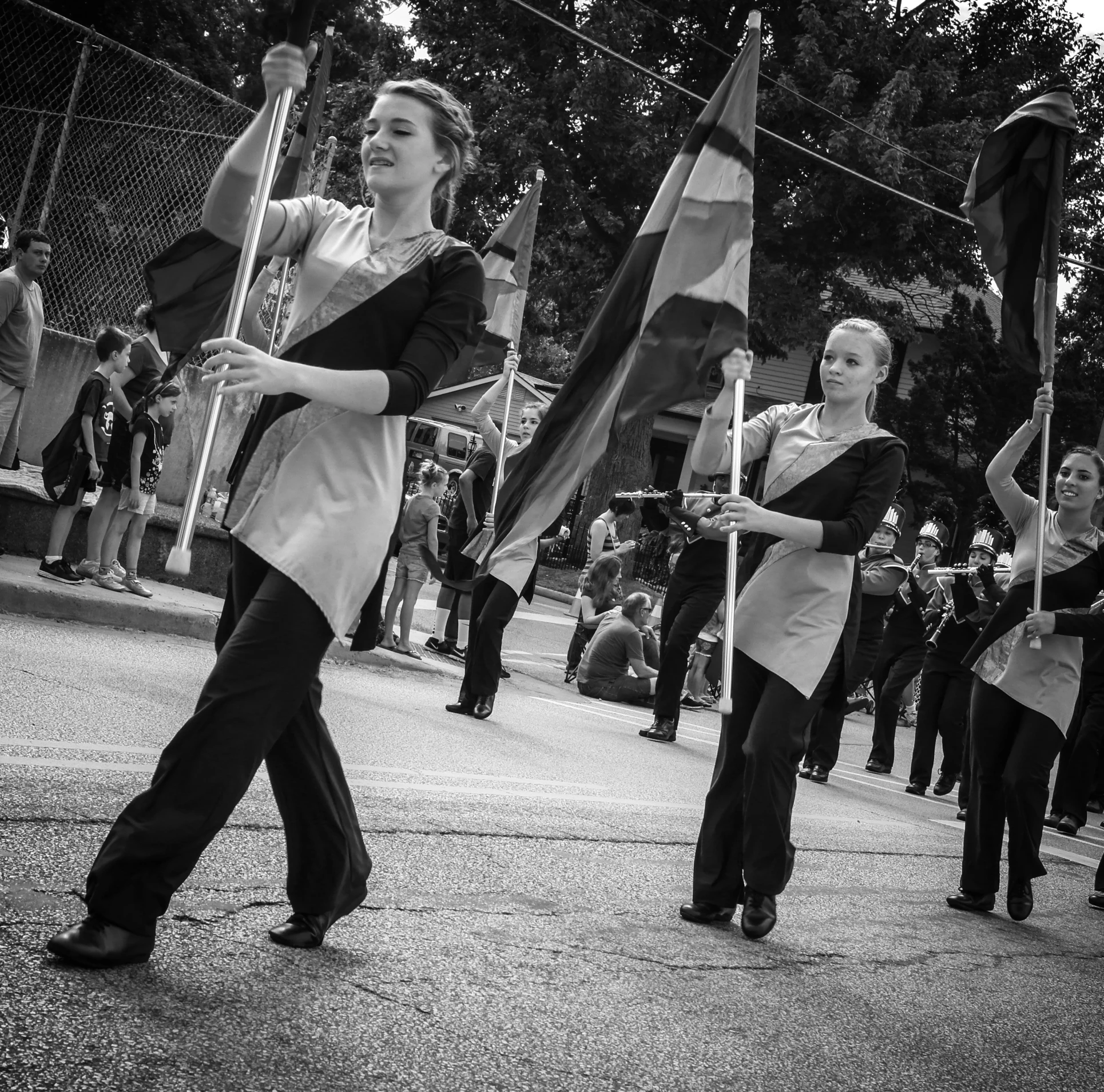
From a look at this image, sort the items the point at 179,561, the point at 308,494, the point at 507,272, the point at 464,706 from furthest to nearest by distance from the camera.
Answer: the point at 507,272 → the point at 464,706 → the point at 308,494 → the point at 179,561

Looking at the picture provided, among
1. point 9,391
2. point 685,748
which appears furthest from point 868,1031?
point 9,391

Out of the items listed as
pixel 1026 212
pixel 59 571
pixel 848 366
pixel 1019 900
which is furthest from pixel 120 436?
pixel 1019 900

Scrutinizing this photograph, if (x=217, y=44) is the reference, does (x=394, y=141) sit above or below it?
below

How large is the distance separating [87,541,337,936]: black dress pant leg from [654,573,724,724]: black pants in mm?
6686

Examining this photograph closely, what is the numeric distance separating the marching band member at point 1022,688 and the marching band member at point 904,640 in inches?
207

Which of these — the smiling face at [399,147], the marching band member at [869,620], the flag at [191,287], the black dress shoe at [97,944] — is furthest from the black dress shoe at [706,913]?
the marching band member at [869,620]

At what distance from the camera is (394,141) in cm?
335

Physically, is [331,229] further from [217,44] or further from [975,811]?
[217,44]

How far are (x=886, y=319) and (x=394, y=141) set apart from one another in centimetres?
2765

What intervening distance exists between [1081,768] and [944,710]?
3.76 feet

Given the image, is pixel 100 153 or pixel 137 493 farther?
pixel 100 153

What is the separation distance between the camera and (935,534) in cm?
1229

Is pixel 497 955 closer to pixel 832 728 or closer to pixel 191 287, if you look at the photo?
pixel 191 287

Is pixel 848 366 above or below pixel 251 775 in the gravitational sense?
above
